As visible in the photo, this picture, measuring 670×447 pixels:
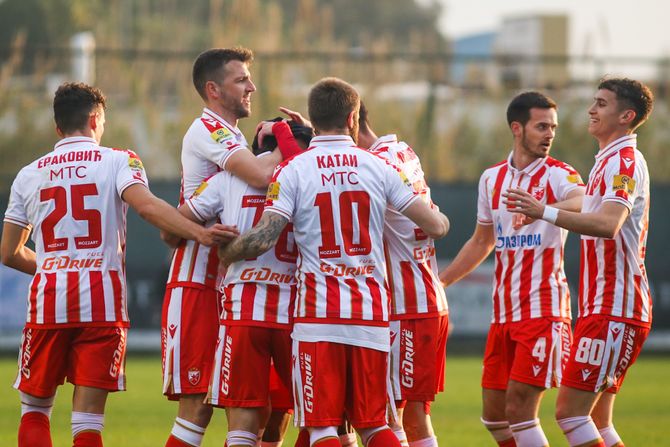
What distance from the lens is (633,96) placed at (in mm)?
7590

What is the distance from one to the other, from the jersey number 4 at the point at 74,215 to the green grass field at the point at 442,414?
11.0ft

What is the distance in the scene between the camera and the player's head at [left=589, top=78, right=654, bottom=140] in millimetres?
7598

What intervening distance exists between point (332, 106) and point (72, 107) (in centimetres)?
175

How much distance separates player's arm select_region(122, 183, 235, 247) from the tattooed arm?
221 mm

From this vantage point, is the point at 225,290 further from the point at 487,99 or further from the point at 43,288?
the point at 487,99

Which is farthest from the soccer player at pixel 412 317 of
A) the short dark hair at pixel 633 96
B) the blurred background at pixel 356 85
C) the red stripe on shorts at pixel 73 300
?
the blurred background at pixel 356 85

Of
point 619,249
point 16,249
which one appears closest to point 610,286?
point 619,249

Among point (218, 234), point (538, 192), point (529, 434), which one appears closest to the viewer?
point (218, 234)

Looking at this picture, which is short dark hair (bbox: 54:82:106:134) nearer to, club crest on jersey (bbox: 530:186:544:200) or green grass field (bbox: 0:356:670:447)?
club crest on jersey (bbox: 530:186:544:200)

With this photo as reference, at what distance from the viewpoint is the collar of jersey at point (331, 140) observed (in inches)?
262

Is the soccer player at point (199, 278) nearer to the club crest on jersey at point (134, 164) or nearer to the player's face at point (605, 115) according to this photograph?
the club crest on jersey at point (134, 164)

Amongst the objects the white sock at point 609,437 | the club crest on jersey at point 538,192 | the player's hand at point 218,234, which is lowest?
the white sock at point 609,437

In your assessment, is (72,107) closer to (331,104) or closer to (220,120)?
(220,120)

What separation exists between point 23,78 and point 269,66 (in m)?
5.37
